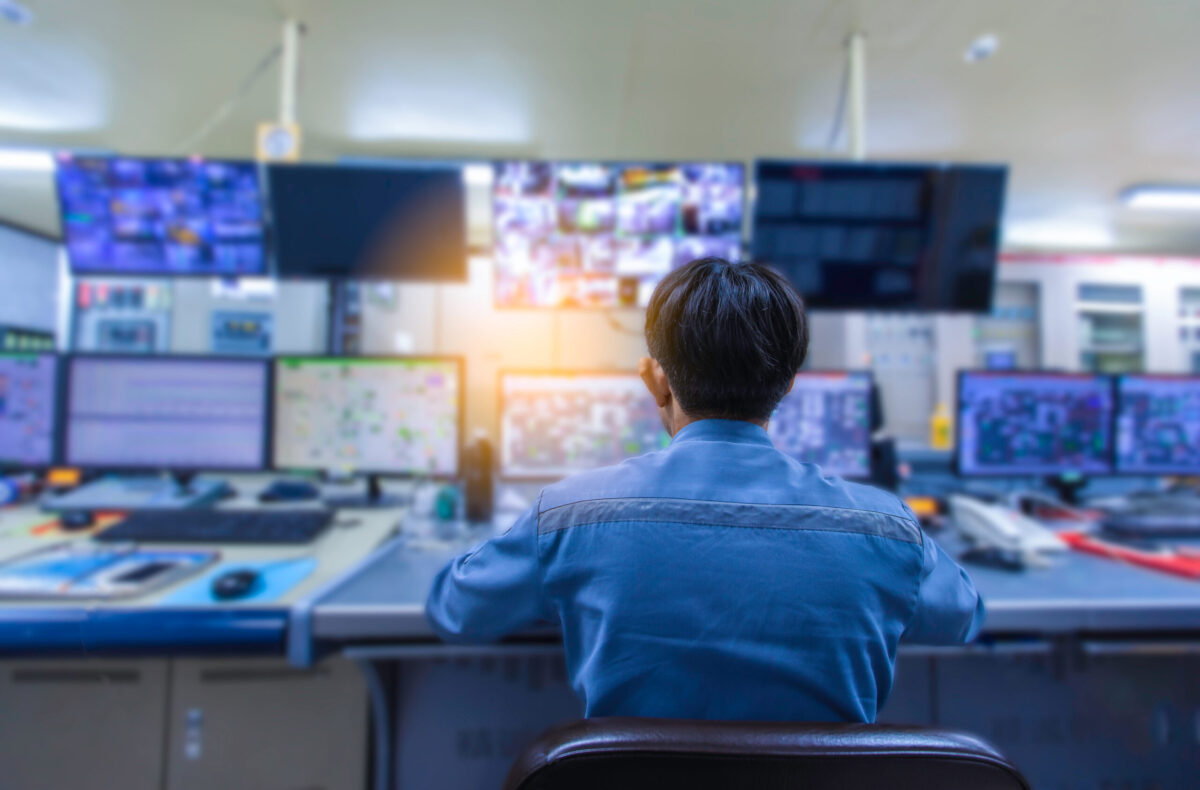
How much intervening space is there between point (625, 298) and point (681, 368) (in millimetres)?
1064

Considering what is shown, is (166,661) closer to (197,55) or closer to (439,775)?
(439,775)

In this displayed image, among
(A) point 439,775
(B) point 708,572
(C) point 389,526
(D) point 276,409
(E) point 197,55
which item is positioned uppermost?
(E) point 197,55

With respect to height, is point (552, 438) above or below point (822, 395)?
below

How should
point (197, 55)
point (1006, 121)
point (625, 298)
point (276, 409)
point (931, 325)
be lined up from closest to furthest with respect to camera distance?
point (276, 409) → point (625, 298) → point (197, 55) → point (1006, 121) → point (931, 325)

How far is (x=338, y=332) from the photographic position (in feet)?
6.32

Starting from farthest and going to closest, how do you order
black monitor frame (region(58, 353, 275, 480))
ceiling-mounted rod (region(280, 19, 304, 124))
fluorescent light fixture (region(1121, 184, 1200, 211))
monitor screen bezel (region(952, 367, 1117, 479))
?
fluorescent light fixture (region(1121, 184, 1200, 211)), ceiling-mounted rod (region(280, 19, 304, 124)), monitor screen bezel (region(952, 367, 1117, 479)), black monitor frame (region(58, 353, 275, 480))

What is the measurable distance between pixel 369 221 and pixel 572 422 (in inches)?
36.2

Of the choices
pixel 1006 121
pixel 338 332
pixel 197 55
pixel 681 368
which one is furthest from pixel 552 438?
pixel 1006 121

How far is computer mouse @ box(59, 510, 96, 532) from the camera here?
1.19m

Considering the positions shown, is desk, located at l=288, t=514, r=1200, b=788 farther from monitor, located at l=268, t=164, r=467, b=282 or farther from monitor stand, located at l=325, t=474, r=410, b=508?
monitor, located at l=268, t=164, r=467, b=282

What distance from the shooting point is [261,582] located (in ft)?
2.97

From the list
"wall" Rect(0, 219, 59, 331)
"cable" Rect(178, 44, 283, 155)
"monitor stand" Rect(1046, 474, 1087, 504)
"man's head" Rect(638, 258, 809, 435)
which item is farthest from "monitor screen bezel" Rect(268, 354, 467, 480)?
"wall" Rect(0, 219, 59, 331)

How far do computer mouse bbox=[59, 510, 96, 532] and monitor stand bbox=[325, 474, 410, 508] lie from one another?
512mm

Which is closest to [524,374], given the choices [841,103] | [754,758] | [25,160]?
[754,758]
